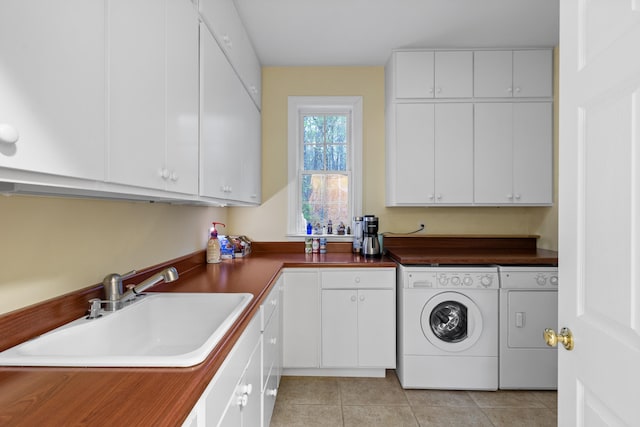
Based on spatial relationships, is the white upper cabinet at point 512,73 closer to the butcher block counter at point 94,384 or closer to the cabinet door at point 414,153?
the cabinet door at point 414,153

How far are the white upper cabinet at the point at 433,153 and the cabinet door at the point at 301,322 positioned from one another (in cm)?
108

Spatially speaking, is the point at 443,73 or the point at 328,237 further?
the point at 328,237

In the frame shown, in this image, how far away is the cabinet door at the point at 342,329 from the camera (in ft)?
8.73

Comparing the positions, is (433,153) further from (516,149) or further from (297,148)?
(297,148)

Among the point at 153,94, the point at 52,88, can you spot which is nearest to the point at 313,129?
the point at 153,94

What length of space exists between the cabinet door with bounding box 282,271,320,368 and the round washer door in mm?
799

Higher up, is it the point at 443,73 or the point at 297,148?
the point at 443,73

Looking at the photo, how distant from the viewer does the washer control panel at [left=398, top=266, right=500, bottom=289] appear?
99.1 inches

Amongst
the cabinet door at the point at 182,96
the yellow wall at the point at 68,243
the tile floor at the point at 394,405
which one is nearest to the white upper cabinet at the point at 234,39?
the cabinet door at the point at 182,96

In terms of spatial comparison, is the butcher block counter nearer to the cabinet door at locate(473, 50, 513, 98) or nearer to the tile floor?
the tile floor

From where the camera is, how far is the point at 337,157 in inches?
133

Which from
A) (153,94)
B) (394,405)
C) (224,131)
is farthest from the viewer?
(394,405)

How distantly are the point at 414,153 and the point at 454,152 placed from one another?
329mm
